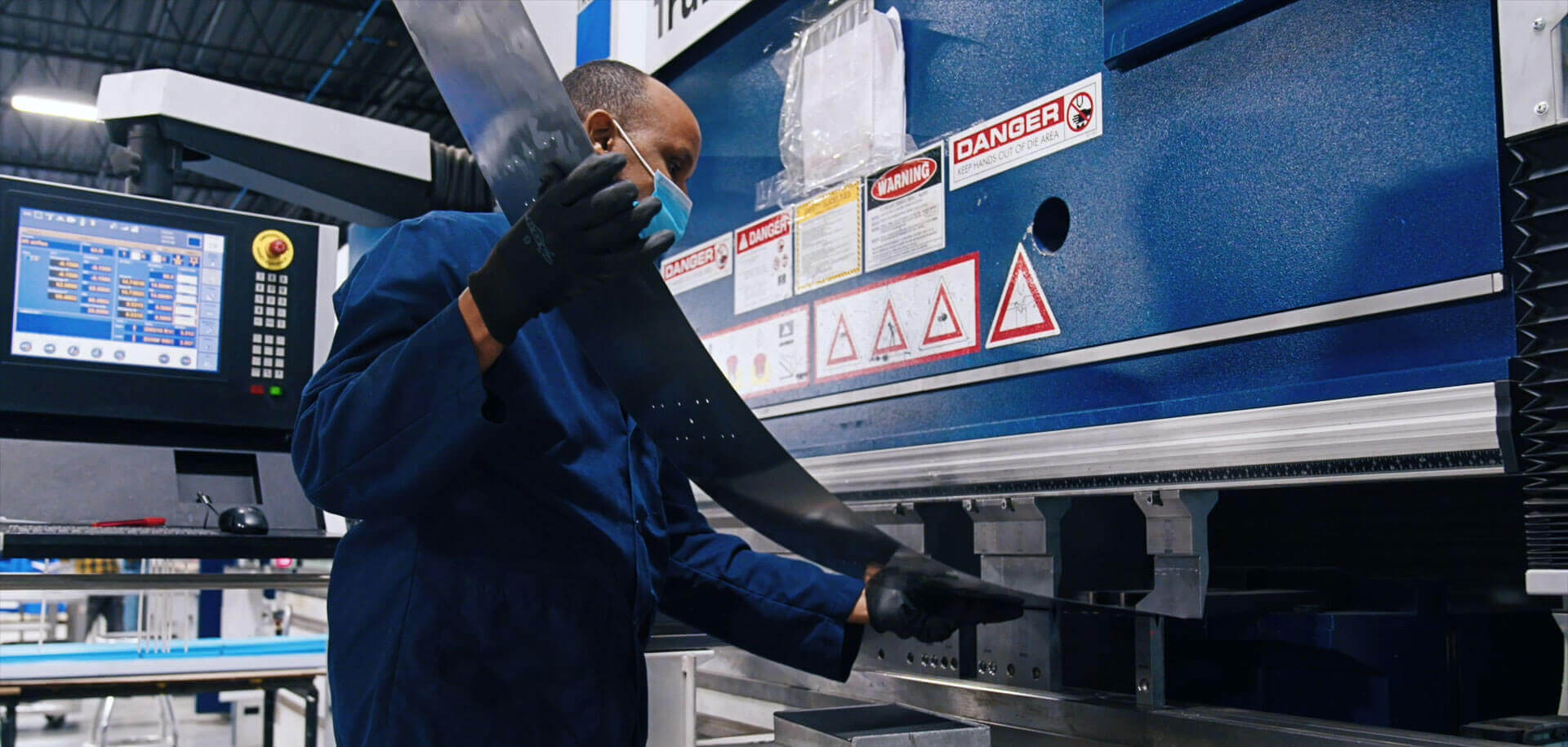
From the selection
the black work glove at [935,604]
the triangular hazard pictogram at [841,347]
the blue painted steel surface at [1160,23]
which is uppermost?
the blue painted steel surface at [1160,23]

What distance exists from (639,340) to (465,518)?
277 millimetres

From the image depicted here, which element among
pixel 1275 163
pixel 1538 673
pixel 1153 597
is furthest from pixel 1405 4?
pixel 1538 673

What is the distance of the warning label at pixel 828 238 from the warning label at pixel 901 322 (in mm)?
43

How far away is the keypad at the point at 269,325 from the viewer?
243 cm

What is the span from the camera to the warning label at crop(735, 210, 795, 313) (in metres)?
2.02

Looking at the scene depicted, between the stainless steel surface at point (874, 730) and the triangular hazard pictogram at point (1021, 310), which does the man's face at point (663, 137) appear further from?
the stainless steel surface at point (874, 730)

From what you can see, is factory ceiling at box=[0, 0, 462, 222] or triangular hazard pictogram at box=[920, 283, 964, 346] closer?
triangular hazard pictogram at box=[920, 283, 964, 346]

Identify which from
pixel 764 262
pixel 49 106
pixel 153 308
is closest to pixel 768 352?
pixel 764 262

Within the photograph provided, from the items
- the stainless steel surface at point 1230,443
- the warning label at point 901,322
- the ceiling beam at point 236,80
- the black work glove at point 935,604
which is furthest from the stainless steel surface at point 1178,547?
the ceiling beam at point 236,80

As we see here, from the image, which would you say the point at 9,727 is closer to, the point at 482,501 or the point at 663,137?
the point at 482,501

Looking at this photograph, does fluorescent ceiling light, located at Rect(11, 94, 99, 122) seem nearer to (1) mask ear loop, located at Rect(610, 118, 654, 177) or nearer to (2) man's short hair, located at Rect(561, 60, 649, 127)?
(2) man's short hair, located at Rect(561, 60, 649, 127)

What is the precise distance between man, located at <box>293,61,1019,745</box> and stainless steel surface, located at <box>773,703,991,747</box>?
4.6 inches

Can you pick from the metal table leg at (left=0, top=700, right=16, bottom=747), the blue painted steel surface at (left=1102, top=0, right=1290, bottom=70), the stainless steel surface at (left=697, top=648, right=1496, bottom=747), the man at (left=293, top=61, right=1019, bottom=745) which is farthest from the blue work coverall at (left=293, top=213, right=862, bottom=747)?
the metal table leg at (left=0, top=700, right=16, bottom=747)

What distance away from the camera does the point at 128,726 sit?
24.1 ft
